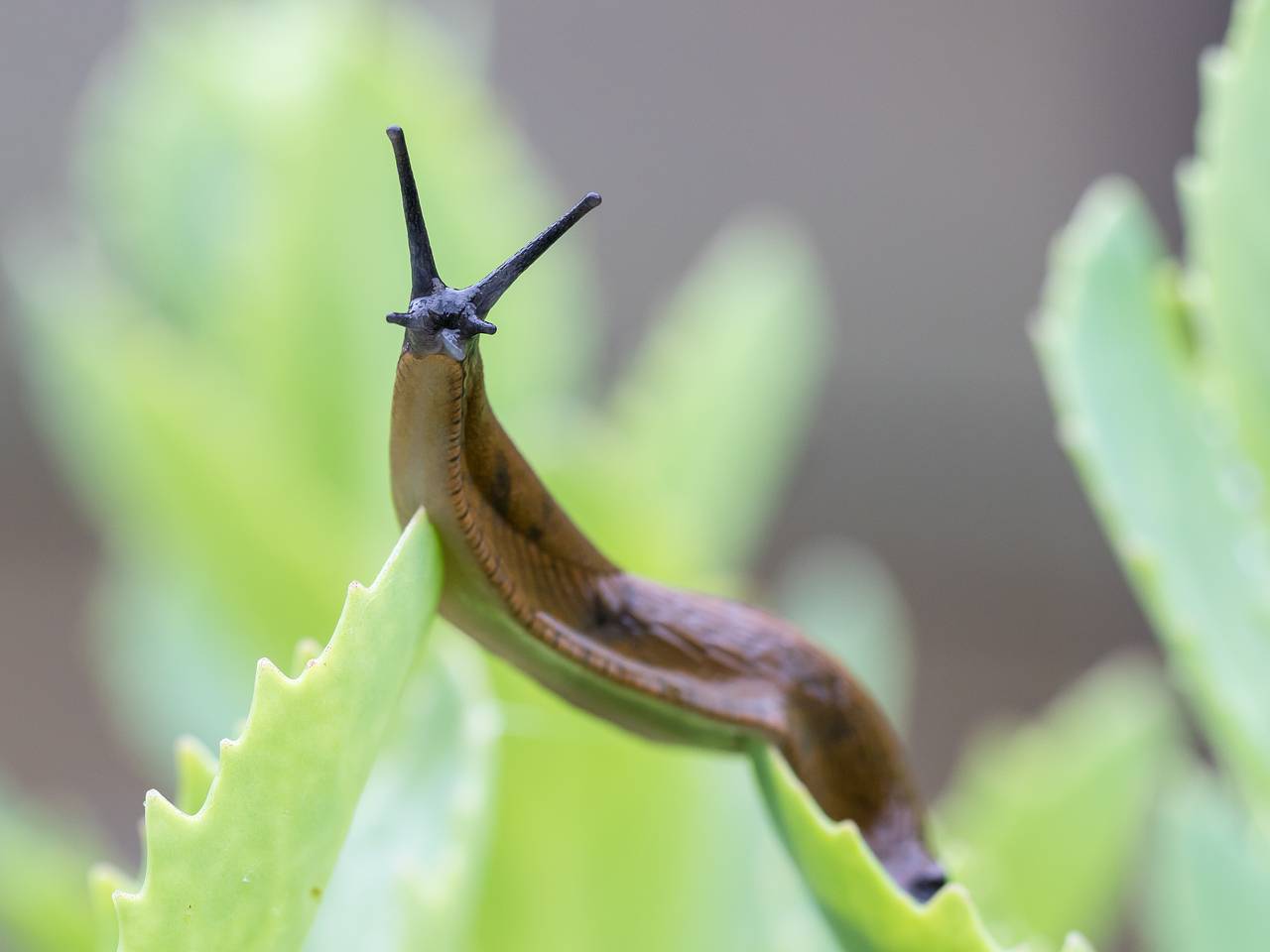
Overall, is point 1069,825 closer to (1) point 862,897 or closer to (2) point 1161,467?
(2) point 1161,467

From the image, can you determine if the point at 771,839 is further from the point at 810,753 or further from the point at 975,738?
the point at 975,738

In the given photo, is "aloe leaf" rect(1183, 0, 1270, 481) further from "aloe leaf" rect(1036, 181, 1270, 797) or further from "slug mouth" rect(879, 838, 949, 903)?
"slug mouth" rect(879, 838, 949, 903)

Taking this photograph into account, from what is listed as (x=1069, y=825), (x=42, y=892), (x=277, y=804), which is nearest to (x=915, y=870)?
(x=277, y=804)


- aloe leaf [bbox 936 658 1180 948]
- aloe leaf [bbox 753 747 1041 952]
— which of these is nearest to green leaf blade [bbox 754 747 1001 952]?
aloe leaf [bbox 753 747 1041 952]

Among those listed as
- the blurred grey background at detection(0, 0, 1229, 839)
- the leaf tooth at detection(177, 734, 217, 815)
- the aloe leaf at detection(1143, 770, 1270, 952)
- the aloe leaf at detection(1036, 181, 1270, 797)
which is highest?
the blurred grey background at detection(0, 0, 1229, 839)

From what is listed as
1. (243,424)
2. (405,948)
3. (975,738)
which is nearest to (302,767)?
(405,948)

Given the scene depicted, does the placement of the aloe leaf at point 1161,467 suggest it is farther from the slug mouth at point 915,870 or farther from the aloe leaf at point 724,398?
the aloe leaf at point 724,398
